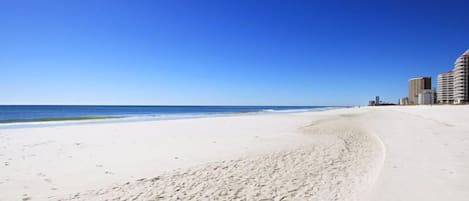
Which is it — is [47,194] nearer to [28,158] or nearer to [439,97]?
[28,158]

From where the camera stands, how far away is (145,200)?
4.21 m

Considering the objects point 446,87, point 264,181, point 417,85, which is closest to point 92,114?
point 264,181

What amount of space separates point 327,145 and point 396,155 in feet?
8.41

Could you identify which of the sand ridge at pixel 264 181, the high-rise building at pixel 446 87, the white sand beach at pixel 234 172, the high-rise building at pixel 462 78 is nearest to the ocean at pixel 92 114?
the white sand beach at pixel 234 172

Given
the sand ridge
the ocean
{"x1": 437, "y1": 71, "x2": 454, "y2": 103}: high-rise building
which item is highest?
{"x1": 437, "y1": 71, "x2": 454, "y2": 103}: high-rise building

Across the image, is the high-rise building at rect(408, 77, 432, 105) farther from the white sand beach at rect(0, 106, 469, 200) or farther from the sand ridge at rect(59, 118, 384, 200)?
the sand ridge at rect(59, 118, 384, 200)

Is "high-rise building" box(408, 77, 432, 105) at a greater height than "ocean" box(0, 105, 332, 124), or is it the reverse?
"high-rise building" box(408, 77, 432, 105)

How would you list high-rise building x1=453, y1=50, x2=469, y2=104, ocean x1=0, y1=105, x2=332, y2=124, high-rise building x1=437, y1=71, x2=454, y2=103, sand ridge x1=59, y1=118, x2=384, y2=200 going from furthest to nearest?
high-rise building x1=437, y1=71, x2=454, y2=103 < high-rise building x1=453, y1=50, x2=469, y2=104 < ocean x1=0, y1=105, x2=332, y2=124 < sand ridge x1=59, y1=118, x2=384, y2=200

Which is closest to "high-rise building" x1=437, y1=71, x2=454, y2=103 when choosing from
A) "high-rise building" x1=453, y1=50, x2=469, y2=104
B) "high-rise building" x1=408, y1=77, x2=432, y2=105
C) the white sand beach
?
"high-rise building" x1=453, y1=50, x2=469, y2=104

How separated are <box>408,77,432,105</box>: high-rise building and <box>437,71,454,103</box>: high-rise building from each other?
18725 mm

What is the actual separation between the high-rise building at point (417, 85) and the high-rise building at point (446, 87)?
18725 mm

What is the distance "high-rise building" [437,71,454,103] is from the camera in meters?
104

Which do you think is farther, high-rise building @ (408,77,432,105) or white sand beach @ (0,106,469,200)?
high-rise building @ (408,77,432,105)

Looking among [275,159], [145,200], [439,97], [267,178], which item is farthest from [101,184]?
[439,97]
